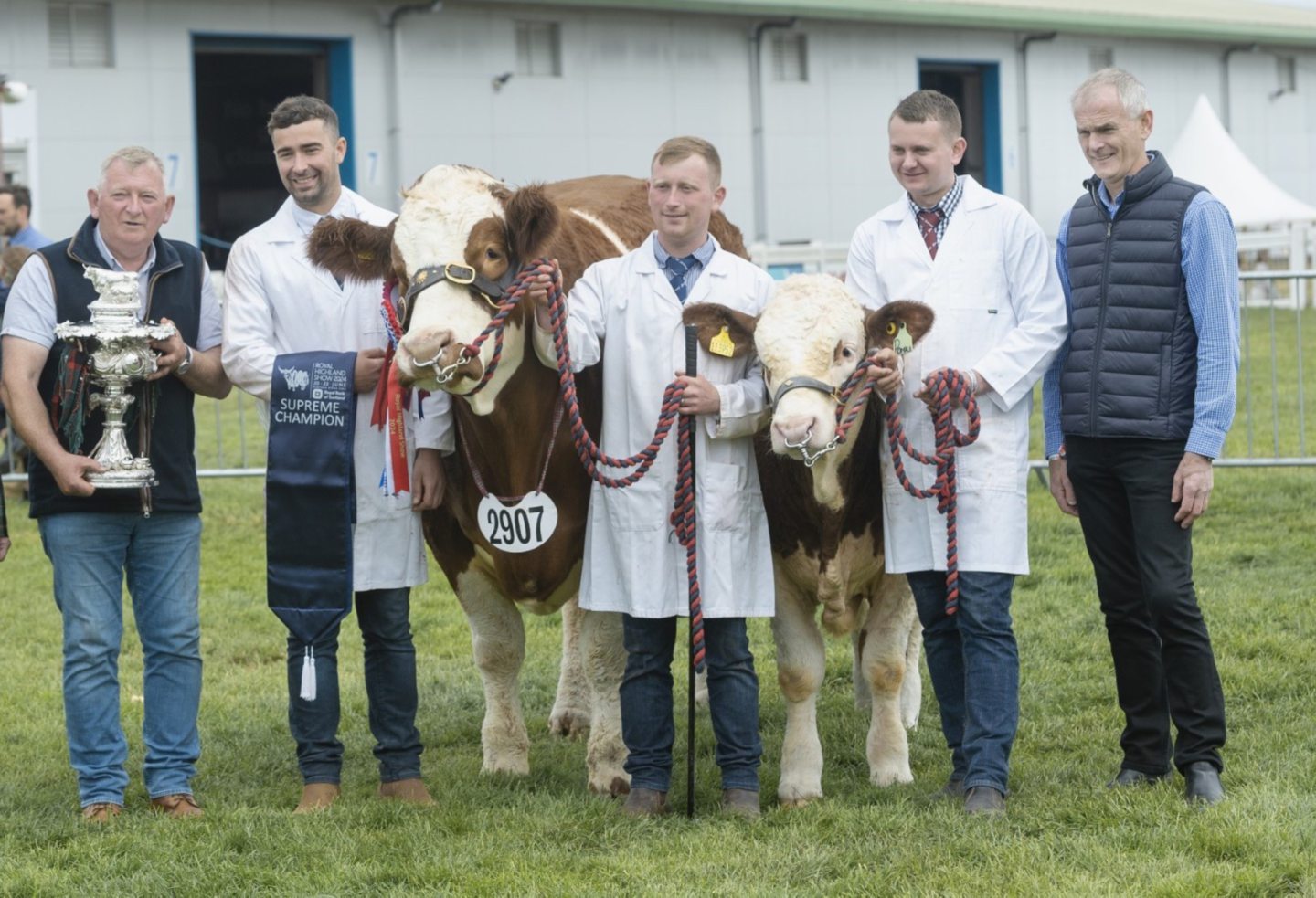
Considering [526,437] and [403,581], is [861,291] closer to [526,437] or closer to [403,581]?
[526,437]

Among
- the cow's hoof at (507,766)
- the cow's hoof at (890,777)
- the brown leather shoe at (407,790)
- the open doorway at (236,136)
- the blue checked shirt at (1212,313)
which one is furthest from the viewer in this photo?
the open doorway at (236,136)

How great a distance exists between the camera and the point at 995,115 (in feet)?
102

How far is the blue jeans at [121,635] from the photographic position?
5.20 meters

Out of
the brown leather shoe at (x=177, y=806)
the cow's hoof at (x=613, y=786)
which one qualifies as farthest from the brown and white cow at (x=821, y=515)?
the brown leather shoe at (x=177, y=806)

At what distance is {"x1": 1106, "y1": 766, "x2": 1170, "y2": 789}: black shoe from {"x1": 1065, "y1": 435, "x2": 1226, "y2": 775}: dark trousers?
2 centimetres

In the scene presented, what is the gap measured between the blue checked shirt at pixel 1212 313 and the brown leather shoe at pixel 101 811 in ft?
11.7

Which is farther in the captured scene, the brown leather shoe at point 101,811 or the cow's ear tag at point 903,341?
the brown leather shoe at point 101,811

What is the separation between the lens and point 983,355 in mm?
5023

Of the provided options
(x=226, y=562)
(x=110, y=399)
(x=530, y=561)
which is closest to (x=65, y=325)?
(x=110, y=399)

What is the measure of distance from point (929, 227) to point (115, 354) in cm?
261

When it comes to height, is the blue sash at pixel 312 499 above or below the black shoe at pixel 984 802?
above

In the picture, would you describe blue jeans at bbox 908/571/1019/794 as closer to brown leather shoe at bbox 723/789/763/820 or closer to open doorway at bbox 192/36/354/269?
brown leather shoe at bbox 723/789/763/820

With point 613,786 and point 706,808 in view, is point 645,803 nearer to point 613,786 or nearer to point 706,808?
point 706,808

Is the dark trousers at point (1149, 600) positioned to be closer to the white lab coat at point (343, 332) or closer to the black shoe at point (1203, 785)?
the black shoe at point (1203, 785)
